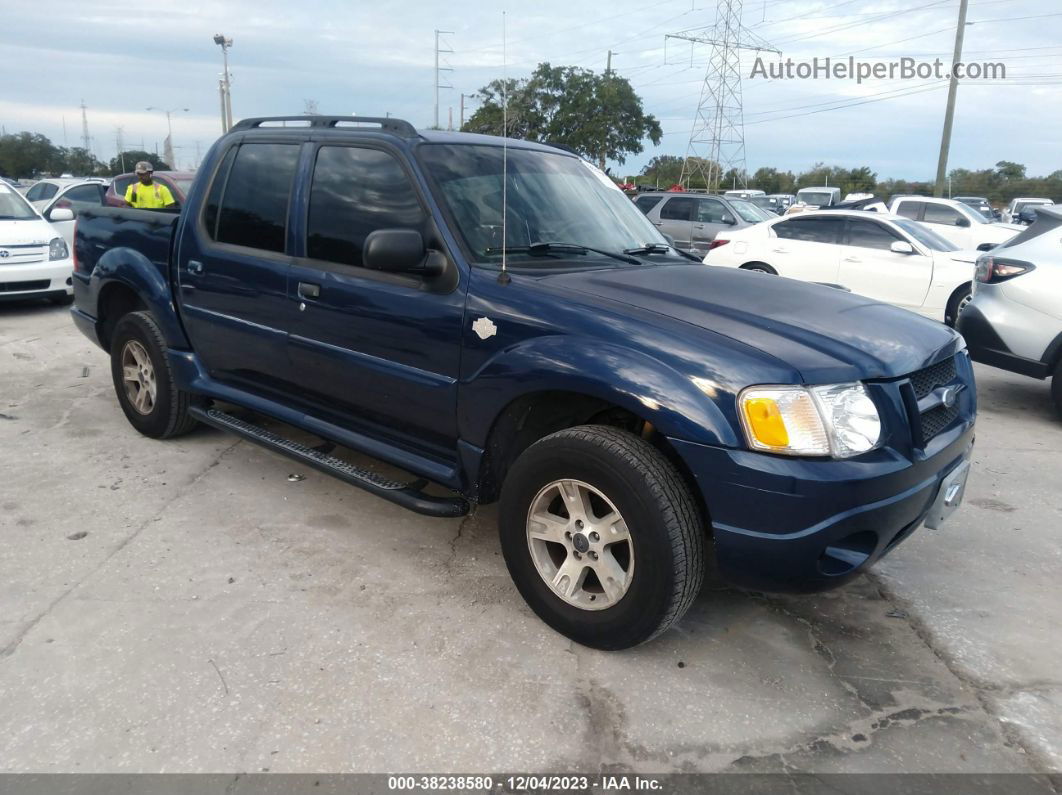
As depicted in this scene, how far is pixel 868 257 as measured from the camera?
30.6 feet

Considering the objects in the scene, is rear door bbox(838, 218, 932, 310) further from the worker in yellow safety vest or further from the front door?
the worker in yellow safety vest

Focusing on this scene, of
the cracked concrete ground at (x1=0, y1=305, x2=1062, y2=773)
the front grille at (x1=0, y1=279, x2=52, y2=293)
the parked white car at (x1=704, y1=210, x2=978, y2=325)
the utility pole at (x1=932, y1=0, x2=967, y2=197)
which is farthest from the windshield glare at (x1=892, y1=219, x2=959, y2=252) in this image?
the utility pole at (x1=932, y1=0, x2=967, y2=197)

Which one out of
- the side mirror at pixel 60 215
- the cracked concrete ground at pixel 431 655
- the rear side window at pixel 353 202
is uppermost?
the rear side window at pixel 353 202

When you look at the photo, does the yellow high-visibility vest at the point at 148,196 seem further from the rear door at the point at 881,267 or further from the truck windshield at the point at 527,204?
the rear door at the point at 881,267

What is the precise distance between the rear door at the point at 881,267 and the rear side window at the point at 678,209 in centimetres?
564

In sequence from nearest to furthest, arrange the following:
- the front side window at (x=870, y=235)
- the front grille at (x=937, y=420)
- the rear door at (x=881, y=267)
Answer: the front grille at (x=937, y=420) → the rear door at (x=881, y=267) → the front side window at (x=870, y=235)

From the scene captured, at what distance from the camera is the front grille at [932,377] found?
2.93 m

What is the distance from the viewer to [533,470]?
294 cm

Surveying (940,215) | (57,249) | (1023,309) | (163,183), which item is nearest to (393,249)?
(1023,309)

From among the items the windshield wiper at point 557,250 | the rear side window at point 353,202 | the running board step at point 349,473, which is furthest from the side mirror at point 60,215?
the windshield wiper at point 557,250

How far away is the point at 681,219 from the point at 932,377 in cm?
1259

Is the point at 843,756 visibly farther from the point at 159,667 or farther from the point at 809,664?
the point at 159,667

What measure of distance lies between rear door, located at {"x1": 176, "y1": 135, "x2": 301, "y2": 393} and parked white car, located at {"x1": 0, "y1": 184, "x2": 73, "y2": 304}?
6.04m

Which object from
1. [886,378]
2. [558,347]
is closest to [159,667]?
[558,347]
